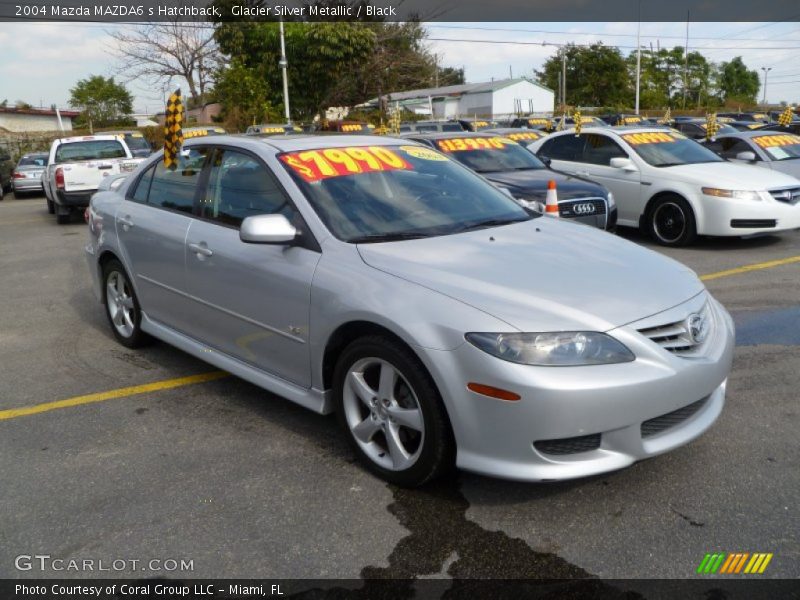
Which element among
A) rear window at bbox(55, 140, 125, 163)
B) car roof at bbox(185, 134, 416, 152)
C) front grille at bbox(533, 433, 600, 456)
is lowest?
front grille at bbox(533, 433, 600, 456)

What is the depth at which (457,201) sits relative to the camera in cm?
453

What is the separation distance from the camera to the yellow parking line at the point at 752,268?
7.91 metres

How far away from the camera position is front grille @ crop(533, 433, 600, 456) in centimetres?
309

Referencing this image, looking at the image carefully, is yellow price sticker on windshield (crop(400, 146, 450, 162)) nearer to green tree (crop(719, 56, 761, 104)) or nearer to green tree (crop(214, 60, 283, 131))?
green tree (crop(214, 60, 283, 131))

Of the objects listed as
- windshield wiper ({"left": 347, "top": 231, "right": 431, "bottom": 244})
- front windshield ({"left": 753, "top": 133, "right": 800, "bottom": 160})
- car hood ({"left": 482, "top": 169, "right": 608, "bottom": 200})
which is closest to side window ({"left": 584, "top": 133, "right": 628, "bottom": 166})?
car hood ({"left": 482, "top": 169, "right": 608, "bottom": 200})

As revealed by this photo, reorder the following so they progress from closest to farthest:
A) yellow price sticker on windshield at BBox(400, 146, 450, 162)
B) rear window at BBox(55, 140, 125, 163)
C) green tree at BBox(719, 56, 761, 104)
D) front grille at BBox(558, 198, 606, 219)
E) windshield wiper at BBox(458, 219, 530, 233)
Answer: windshield wiper at BBox(458, 219, 530, 233), yellow price sticker on windshield at BBox(400, 146, 450, 162), front grille at BBox(558, 198, 606, 219), rear window at BBox(55, 140, 125, 163), green tree at BBox(719, 56, 761, 104)

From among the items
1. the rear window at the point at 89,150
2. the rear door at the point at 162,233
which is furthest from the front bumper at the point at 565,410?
the rear window at the point at 89,150

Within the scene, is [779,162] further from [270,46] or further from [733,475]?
[270,46]

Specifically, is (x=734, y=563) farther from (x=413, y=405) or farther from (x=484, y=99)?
(x=484, y=99)

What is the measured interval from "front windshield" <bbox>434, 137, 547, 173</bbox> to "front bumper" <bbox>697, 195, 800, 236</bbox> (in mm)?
2329

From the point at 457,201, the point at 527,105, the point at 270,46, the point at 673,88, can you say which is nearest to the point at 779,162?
the point at 457,201

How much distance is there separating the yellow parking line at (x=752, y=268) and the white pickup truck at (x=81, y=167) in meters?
10.8

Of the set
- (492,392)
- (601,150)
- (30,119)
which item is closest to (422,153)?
(492,392)

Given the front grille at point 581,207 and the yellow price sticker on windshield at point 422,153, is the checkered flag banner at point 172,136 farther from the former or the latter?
the front grille at point 581,207
